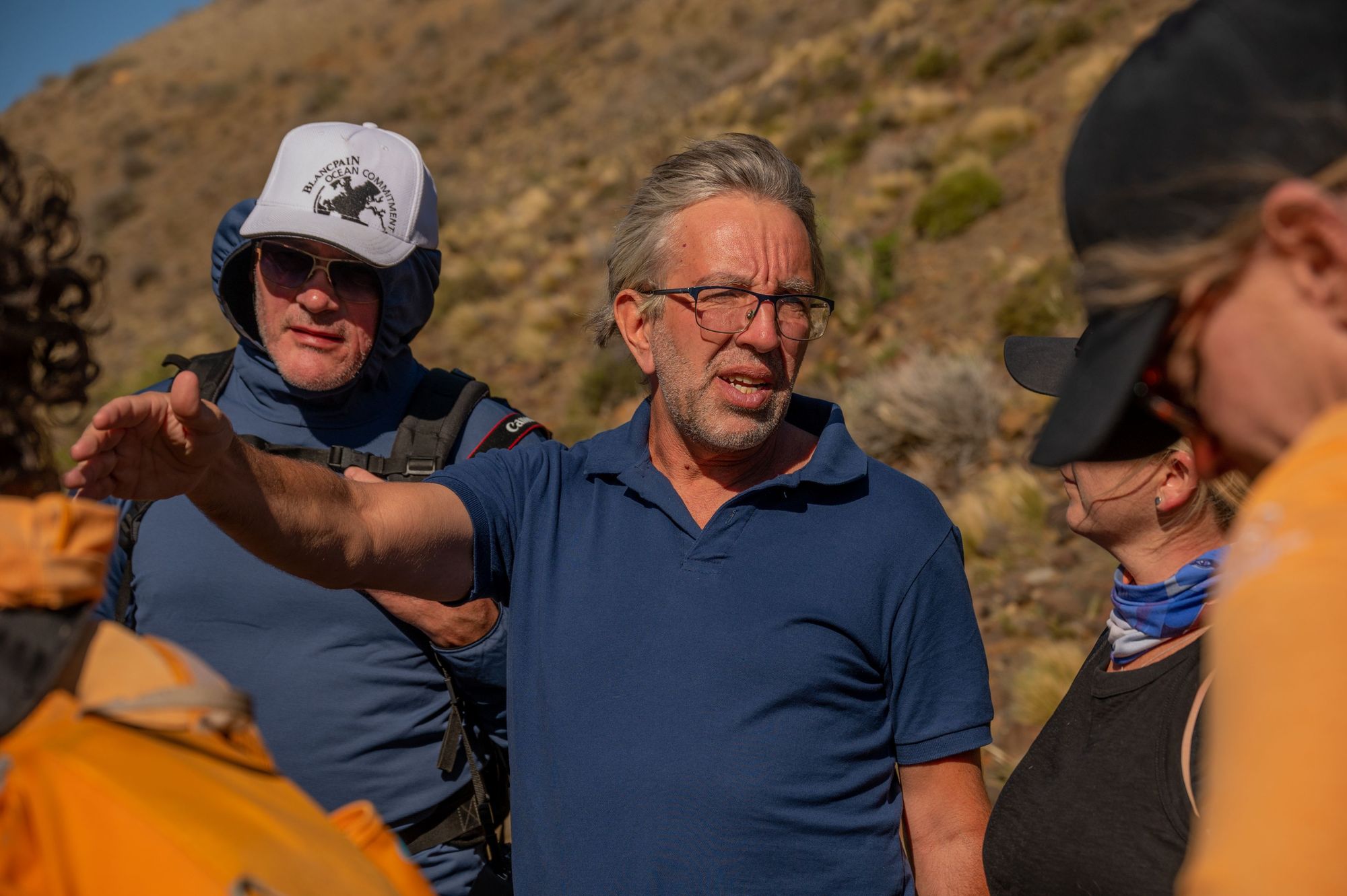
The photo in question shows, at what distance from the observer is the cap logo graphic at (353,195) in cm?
308

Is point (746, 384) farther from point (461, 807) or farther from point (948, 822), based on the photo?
point (461, 807)

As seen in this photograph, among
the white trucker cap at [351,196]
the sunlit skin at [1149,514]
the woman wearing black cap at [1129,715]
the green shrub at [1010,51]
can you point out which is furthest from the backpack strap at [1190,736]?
the green shrub at [1010,51]

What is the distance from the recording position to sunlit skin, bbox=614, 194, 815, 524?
8.60ft

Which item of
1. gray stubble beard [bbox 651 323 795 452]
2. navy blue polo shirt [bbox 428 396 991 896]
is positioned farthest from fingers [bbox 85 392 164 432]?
gray stubble beard [bbox 651 323 795 452]

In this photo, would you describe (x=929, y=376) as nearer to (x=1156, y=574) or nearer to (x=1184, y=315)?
(x=1156, y=574)

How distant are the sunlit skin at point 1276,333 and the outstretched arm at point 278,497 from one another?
57.6 inches

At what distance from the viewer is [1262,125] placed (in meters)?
0.97

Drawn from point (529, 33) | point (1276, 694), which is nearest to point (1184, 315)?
point (1276, 694)

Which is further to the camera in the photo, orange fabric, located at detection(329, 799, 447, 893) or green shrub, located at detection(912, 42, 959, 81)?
green shrub, located at detection(912, 42, 959, 81)

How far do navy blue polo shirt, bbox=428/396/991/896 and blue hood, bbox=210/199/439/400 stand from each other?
0.70 meters

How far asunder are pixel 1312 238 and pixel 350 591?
2331 millimetres

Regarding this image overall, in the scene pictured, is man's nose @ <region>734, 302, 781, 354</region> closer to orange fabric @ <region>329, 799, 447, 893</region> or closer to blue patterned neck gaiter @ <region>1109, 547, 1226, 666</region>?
blue patterned neck gaiter @ <region>1109, 547, 1226, 666</region>

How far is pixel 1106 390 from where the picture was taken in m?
1.13

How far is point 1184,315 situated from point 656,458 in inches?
70.0
